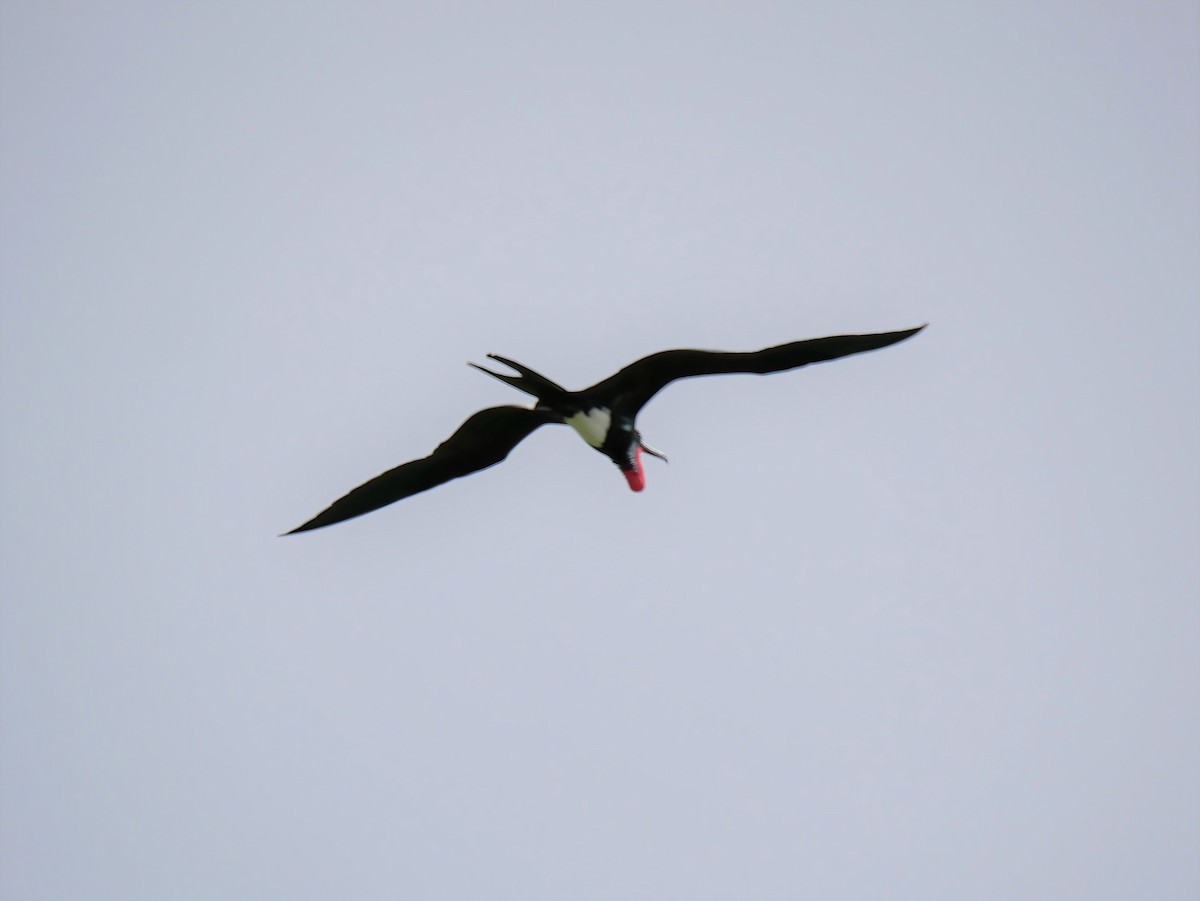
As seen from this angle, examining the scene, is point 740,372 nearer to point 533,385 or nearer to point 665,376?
point 665,376

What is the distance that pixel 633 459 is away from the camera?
45.5ft

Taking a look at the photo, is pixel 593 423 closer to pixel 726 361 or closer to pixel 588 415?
pixel 588 415

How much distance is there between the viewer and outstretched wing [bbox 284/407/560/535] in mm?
13883

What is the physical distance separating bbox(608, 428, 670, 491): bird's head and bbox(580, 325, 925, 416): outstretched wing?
0.56 m

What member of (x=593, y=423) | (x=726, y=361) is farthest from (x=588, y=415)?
(x=726, y=361)

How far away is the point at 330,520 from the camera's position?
13.9m

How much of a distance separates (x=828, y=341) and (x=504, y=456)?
3.58 m

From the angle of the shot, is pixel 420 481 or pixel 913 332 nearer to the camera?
pixel 913 332

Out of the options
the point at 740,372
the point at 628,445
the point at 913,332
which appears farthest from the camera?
the point at 628,445

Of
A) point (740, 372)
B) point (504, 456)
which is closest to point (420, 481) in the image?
point (504, 456)

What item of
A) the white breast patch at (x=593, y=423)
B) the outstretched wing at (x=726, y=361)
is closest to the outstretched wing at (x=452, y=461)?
the white breast patch at (x=593, y=423)

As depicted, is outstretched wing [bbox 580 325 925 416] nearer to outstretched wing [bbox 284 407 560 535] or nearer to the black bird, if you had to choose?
the black bird

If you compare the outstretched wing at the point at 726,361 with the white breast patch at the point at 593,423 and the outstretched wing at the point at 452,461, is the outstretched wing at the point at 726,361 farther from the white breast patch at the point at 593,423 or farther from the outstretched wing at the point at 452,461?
the outstretched wing at the point at 452,461

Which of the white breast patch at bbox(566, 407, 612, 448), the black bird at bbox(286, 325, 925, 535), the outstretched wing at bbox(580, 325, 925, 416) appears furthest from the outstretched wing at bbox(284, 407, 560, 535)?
the outstretched wing at bbox(580, 325, 925, 416)
